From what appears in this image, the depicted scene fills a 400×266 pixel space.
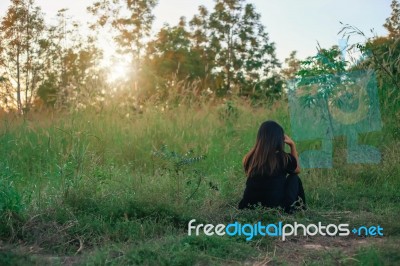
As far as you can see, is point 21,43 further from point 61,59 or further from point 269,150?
point 269,150

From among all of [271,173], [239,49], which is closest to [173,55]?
[239,49]

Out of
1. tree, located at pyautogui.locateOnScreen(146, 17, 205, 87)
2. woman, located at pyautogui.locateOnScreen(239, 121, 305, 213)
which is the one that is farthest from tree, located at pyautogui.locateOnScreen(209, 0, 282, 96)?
woman, located at pyautogui.locateOnScreen(239, 121, 305, 213)

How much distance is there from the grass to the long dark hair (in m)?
0.46

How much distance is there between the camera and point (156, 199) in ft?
17.4

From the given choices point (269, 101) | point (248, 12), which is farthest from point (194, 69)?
point (269, 101)

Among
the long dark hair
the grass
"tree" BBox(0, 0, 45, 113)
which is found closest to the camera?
the grass

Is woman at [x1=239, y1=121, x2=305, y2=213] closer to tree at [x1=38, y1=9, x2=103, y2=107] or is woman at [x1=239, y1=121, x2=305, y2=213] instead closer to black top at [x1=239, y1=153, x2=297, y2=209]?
black top at [x1=239, y1=153, x2=297, y2=209]

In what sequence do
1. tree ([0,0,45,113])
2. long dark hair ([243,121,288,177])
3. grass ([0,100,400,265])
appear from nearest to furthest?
1. grass ([0,100,400,265])
2. long dark hair ([243,121,288,177])
3. tree ([0,0,45,113])

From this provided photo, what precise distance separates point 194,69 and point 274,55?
460cm

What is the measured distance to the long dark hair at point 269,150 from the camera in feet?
17.9

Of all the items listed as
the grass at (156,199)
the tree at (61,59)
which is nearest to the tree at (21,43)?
the tree at (61,59)

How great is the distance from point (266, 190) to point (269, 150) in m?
0.43

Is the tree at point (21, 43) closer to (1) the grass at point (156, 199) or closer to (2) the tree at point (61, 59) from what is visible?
(2) the tree at point (61, 59)

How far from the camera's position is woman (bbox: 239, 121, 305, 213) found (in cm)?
548
